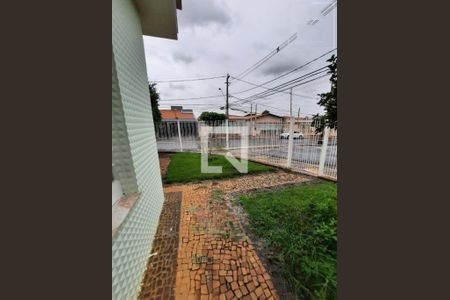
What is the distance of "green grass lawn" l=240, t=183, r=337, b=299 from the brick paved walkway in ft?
1.09

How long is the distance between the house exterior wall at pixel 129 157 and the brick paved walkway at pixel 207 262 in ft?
0.87

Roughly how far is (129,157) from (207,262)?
176 cm

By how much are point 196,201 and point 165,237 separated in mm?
1315

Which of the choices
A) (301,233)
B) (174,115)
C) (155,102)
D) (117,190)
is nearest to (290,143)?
(301,233)

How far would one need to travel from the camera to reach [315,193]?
178 inches

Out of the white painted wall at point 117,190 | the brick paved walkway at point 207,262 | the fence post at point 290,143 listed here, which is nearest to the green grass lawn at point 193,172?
the fence post at point 290,143

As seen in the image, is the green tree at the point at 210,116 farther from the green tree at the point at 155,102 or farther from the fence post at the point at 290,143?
the fence post at the point at 290,143

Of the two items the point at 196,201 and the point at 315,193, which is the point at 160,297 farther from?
the point at 315,193

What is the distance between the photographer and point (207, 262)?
2.41 meters

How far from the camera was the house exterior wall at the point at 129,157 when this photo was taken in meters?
1.75

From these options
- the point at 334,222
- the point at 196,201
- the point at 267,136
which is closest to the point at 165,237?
the point at 196,201

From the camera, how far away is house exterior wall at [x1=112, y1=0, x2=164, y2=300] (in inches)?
69.1
